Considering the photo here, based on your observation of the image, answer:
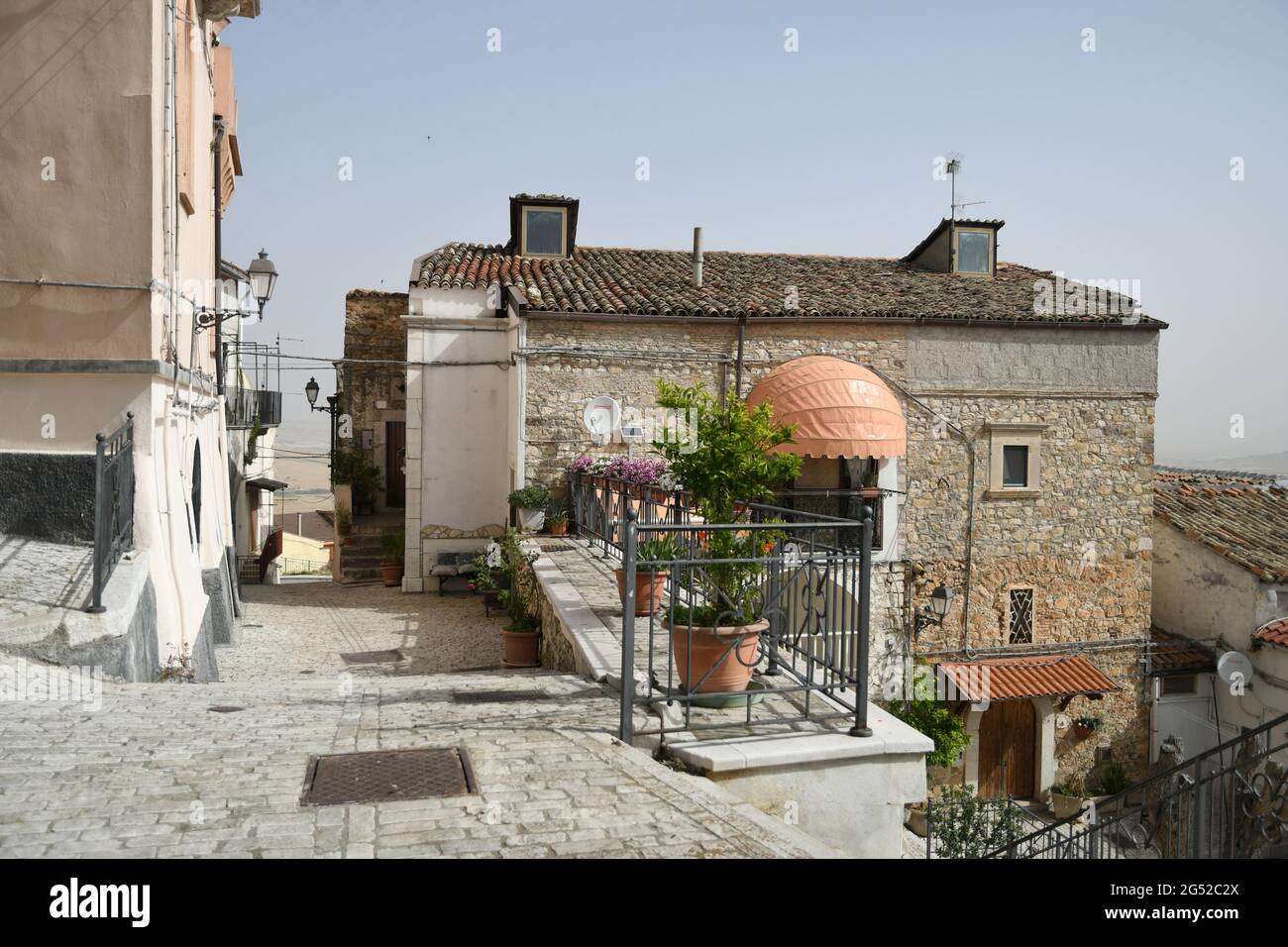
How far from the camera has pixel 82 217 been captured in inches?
309

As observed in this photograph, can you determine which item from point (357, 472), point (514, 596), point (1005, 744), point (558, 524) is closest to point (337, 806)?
point (514, 596)

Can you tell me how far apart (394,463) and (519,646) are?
42.6 ft

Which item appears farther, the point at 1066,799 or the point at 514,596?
the point at 1066,799

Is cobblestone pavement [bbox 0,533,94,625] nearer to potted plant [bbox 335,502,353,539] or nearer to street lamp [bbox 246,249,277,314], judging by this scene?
street lamp [bbox 246,249,277,314]

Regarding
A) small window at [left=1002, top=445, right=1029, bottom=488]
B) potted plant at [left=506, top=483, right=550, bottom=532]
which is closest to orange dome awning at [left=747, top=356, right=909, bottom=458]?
small window at [left=1002, top=445, right=1029, bottom=488]

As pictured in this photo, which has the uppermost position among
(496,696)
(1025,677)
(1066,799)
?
(496,696)

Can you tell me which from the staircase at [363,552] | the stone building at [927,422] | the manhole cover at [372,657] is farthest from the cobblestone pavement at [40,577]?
the staircase at [363,552]

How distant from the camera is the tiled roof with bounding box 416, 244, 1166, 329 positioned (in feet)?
53.2

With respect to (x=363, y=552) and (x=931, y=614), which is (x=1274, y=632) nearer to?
(x=931, y=614)

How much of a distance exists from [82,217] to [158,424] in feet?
5.96

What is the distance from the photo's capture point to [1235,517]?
62.3 feet

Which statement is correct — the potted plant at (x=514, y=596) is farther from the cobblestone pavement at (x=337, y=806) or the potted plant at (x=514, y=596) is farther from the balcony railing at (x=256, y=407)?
the balcony railing at (x=256, y=407)

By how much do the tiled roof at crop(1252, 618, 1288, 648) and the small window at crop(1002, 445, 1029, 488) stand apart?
183 inches
